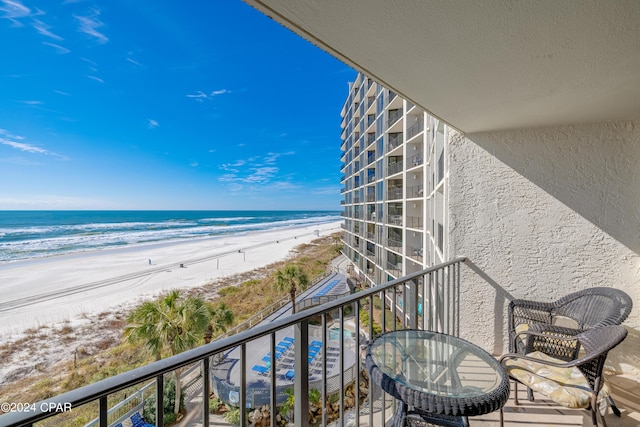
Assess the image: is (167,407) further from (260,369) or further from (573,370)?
(573,370)

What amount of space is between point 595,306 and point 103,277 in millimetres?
21874

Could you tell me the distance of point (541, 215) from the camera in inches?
106

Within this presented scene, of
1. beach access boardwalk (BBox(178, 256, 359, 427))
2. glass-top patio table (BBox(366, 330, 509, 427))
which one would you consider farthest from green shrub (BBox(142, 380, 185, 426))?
glass-top patio table (BBox(366, 330, 509, 427))

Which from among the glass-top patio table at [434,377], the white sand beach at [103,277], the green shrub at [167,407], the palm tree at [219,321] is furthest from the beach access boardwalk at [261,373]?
the white sand beach at [103,277]

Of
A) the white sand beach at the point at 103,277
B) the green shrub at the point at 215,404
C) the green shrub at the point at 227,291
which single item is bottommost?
the green shrub at the point at 215,404

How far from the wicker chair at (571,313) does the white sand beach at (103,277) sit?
15737mm

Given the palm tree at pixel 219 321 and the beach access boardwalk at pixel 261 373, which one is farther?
the palm tree at pixel 219 321

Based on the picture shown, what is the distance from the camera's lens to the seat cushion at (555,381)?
156cm

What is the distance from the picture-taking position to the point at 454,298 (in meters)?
2.76

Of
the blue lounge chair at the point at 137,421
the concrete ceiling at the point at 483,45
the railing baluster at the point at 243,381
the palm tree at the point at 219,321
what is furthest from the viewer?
the palm tree at the point at 219,321

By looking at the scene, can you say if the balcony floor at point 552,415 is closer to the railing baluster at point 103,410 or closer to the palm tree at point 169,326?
the railing baluster at point 103,410

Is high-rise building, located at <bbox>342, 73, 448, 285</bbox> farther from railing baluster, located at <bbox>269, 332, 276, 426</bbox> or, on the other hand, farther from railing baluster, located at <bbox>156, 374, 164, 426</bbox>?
railing baluster, located at <bbox>156, 374, 164, 426</bbox>

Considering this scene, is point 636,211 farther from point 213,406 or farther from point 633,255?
point 213,406

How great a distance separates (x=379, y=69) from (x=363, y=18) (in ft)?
1.36
